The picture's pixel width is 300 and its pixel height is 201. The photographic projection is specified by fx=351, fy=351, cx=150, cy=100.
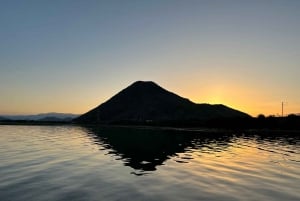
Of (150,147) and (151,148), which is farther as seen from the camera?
(150,147)

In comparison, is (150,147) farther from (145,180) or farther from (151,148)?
(145,180)

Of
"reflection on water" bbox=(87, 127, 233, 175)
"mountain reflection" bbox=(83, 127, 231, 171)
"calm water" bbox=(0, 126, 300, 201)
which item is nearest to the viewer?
"calm water" bbox=(0, 126, 300, 201)

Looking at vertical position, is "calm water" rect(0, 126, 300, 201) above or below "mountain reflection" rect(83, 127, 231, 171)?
below

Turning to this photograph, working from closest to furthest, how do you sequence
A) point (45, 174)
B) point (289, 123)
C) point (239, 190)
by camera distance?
point (239, 190)
point (45, 174)
point (289, 123)

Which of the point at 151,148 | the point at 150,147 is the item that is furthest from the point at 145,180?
the point at 150,147

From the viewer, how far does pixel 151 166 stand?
44250mm

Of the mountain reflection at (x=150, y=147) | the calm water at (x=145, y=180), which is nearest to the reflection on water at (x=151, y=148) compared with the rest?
the mountain reflection at (x=150, y=147)

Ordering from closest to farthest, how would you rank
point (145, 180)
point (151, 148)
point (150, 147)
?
point (145, 180), point (151, 148), point (150, 147)

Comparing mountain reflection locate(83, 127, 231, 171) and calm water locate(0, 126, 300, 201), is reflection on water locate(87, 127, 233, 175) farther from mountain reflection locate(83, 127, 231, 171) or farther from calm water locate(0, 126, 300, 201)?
calm water locate(0, 126, 300, 201)

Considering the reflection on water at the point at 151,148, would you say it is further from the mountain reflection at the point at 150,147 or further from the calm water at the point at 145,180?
the calm water at the point at 145,180

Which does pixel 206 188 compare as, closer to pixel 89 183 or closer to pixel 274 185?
pixel 274 185

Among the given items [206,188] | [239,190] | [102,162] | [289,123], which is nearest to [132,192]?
[206,188]

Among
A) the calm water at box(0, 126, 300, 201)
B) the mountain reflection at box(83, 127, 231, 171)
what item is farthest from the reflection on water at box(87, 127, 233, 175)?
the calm water at box(0, 126, 300, 201)

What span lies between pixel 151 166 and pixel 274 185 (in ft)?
54.2
